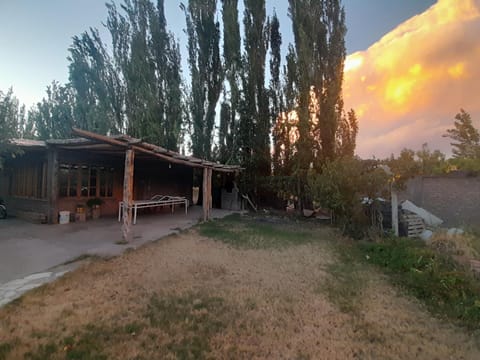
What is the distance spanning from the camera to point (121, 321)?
8.66 feet

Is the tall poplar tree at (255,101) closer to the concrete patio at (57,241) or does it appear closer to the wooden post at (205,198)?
the wooden post at (205,198)

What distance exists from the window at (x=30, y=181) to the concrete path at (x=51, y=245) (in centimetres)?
102

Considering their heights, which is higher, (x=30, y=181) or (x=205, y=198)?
(x=30, y=181)

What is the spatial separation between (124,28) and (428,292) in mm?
17425

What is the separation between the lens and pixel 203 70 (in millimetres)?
13484

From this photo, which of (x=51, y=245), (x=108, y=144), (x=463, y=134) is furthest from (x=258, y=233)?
(x=463, y=134)

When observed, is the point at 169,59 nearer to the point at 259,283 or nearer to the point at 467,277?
the point at 259,283

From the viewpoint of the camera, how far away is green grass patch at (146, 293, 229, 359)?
2.26 metres

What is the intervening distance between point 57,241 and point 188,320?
14.6 ft

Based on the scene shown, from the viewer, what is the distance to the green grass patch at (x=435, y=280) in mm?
3113

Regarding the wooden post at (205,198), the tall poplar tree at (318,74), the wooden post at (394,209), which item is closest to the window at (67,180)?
the wooden post at (205,198)

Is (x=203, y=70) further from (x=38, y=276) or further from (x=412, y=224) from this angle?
(x=38, y=276)

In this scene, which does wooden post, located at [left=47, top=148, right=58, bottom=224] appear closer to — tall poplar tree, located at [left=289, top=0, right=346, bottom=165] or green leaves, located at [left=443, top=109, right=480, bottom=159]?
tall poplar tree, located at [left=289, top=0, right=346, bottom=165]

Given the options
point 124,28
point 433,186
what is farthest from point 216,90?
point 433,186
